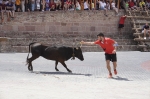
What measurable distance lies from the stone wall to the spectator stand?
64 centimetres

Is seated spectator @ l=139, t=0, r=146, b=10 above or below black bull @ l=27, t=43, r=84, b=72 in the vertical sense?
above

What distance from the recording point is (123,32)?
99.2 ft

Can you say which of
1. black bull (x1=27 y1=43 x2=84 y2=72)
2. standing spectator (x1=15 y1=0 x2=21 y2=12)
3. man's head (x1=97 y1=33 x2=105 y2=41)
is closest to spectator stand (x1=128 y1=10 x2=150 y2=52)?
standing spectator (x1=15 y1=0 x2=21 y2=12)

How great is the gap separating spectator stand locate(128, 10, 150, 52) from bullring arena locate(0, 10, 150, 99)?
0.09 meters

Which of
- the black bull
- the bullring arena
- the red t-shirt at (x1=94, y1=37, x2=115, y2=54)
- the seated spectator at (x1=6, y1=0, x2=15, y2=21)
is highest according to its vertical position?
the seated spectator at (x1=6, y1=0, x2=15, y2=21)

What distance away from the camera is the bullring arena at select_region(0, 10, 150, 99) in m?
9.82

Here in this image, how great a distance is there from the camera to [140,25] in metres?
29.6

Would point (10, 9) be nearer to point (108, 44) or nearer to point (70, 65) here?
point (70, 65)

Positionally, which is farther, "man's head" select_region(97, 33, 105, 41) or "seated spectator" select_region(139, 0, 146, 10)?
"seated spectator" select_region(139, 0, 146, 10)

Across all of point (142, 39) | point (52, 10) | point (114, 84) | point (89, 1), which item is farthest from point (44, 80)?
point (89, 1)

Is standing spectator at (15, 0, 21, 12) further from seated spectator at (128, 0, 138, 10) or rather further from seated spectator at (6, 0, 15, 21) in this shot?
seated spectator at (128, 0, 138, 10)

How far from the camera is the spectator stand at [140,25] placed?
88.8 ft

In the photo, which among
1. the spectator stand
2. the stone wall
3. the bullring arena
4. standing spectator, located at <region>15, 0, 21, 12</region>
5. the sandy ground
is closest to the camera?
the sandy ground

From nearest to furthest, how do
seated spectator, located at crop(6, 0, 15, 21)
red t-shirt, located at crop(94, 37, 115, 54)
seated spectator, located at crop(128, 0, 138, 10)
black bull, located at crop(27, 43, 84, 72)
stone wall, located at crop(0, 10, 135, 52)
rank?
1. red t-shirt, located at crop(94, 37, 115, 54)
2. black bull, located at crop(27, 43, 84, 72)
3. seated spectator, located at crop(6, 0, 15, 21)
4. stone wall, located at crop(0, 10, 135, 52)
5. seated spectator, located at crop(128, 0, 138, 10)
